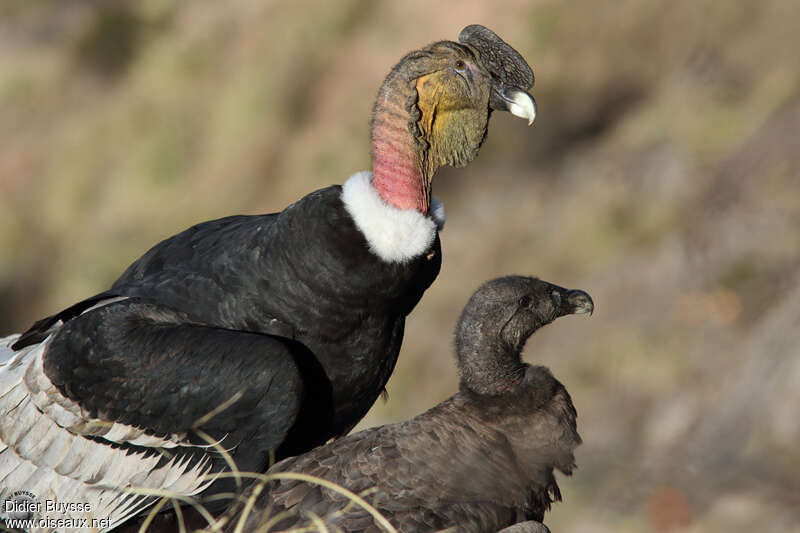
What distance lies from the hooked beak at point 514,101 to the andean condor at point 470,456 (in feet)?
2.58

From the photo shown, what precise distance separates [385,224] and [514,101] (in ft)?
2.72

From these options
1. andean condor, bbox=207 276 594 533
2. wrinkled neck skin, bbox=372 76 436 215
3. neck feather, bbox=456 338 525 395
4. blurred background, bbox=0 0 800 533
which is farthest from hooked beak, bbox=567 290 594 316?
blurred background, bbox=0 0 800 533

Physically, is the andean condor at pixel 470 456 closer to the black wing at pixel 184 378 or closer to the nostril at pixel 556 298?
the nostril at pixel 556 298

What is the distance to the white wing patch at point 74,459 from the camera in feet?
15.5

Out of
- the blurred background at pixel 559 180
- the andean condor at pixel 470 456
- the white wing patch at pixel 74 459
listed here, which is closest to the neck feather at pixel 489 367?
the andean condor at pixel 470 456

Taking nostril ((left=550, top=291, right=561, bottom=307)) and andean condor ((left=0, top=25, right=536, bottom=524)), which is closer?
andean condor ((left=0, top=25, right=536, bottom=524))

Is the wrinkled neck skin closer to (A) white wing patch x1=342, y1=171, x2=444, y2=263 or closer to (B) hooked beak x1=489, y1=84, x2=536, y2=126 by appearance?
(A) white wing patch x1=342, y1=171, x2=444, y2=263

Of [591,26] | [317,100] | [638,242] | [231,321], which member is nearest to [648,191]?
[638,242]

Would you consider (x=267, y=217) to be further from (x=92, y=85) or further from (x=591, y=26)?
(x=92, y=85)

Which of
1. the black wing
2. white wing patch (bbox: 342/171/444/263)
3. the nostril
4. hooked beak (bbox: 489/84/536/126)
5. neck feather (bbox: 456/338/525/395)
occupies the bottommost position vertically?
the black wing

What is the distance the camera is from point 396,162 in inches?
200

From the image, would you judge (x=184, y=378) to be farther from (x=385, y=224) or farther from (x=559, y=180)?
(x=559, y=180)

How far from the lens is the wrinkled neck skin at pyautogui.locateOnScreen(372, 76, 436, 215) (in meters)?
5.03

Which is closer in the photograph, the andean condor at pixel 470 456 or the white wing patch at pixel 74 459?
the andean condor at pixel 470 456
